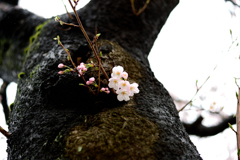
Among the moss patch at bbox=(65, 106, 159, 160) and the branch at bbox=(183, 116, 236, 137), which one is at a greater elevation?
the moss patch at bbox=(65, 106, 159, 160)

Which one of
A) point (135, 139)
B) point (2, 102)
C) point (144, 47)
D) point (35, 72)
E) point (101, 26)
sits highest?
point (101, 26)

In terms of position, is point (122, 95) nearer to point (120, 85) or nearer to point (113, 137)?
point (120, 85)

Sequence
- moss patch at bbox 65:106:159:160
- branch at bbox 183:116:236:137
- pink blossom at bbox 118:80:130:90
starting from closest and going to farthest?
moss patch at bbox 65:106:159:160 < pink blossom at bbox 118:80:130:90 < branch at bbox 183:116:236:137

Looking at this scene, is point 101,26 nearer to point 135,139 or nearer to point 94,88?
point 94,88

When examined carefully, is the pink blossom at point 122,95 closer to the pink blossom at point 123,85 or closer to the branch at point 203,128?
the pink blossom at point 123,85

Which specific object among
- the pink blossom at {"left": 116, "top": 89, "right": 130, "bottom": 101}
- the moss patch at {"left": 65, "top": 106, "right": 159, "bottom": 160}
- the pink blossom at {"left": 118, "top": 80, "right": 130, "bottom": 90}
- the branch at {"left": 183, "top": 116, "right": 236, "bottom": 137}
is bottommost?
the branch at {"left": 183, "top": 116, "right": 236, "bottom": 137}

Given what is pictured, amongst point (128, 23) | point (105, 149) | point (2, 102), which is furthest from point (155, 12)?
point (2, 102)

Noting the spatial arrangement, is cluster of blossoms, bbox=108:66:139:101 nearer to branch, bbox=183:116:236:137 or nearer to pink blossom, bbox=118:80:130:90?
pink blossom, bbox=118:80:130:90

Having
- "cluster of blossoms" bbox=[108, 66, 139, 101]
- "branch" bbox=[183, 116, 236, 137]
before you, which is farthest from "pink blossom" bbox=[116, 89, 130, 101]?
"branch" bbox=[183, 116, 236, 137]

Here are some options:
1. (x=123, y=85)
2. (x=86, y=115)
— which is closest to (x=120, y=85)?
(x=123, y=85)
